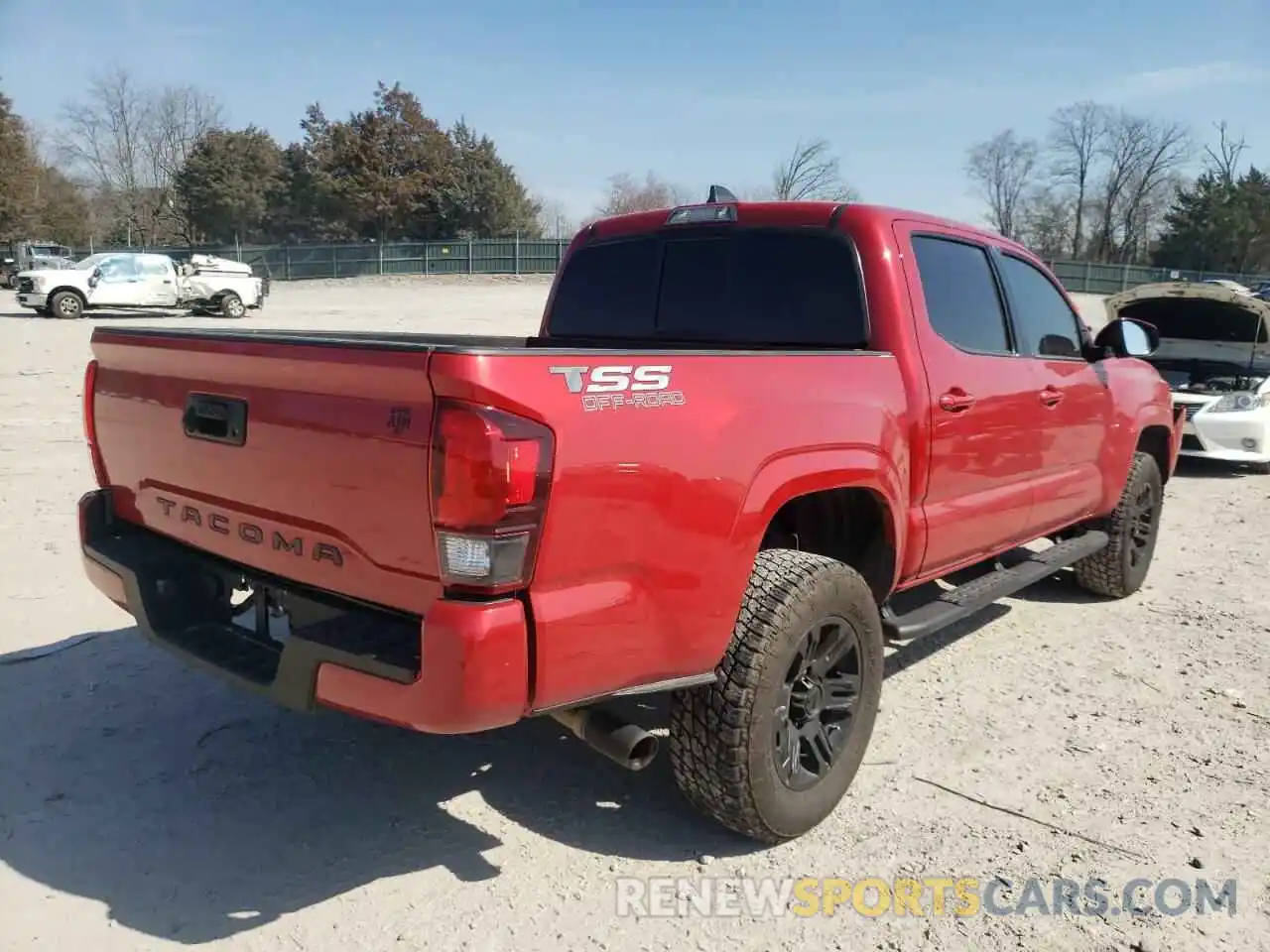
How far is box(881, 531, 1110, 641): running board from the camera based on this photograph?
3686mm

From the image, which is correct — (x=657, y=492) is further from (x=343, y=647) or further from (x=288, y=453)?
(x=288, y=453)

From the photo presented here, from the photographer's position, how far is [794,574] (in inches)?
118

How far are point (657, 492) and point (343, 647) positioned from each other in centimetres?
89

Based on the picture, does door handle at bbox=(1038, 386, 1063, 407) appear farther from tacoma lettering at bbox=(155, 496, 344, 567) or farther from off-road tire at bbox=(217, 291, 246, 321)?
off-road tire at bbox=(217, 291, 246, 321)

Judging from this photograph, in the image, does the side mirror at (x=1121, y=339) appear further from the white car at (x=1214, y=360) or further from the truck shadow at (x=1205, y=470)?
the truck shadow at (x=1205, y=470)

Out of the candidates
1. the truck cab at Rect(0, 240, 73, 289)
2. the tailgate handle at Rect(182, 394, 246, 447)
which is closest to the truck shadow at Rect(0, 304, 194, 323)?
the truck cab at Rect(0, 240, 73, 289)

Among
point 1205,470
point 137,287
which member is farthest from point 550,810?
point 137,287

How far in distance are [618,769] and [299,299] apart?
35.0 m

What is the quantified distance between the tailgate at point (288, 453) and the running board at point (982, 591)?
2.02 metres

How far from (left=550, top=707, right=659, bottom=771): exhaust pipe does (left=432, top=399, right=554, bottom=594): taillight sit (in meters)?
0.55

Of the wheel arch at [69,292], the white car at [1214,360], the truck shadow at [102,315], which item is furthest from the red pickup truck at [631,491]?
the wheel arch at [69,292]

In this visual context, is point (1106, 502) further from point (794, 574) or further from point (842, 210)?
point (794, 574)

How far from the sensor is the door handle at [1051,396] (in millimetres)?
4453

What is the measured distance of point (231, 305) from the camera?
2680 cm
